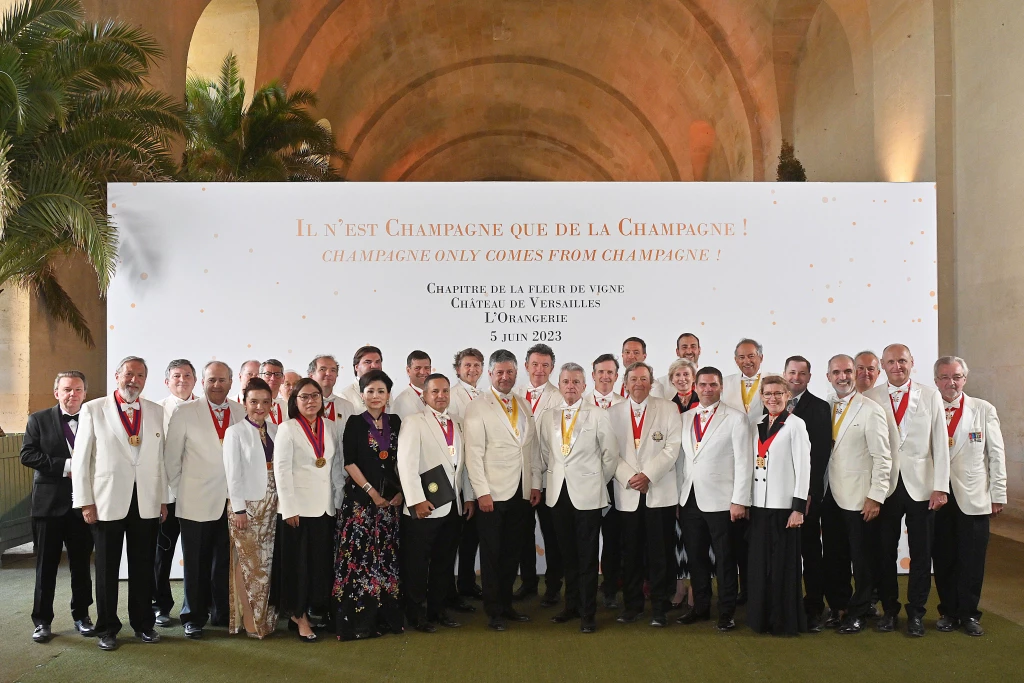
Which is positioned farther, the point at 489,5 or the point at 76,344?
the point at 489,5

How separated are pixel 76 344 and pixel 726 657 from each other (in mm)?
8478

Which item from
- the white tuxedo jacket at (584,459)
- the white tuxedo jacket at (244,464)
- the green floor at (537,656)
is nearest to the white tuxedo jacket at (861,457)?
the green floor at (537,656)

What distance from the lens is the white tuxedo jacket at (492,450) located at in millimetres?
5566

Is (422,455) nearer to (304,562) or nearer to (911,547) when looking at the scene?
(304,562)

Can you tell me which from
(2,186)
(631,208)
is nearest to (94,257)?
(2,186)

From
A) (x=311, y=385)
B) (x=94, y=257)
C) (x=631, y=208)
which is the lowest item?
(x=311, y=385)

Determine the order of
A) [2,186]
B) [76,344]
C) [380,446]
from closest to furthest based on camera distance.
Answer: [380,446]
[2,186]
[76,344]

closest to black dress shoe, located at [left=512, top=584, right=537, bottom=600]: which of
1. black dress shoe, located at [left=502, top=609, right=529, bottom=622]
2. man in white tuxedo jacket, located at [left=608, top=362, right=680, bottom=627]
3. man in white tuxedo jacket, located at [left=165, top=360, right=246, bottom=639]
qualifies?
black dress shoe, located at [left=502, top=609, right=529, bottom=622]

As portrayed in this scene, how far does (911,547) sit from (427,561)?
113 inches

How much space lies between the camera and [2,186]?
256 inches

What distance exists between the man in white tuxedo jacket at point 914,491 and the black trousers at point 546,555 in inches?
79.4

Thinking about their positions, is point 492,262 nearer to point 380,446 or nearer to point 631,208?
point 631,208

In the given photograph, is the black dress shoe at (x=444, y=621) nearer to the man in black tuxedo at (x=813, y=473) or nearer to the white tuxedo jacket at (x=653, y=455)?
the white tuxedo jacket at (x=653, y=455)

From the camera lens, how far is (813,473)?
5.41 metres
